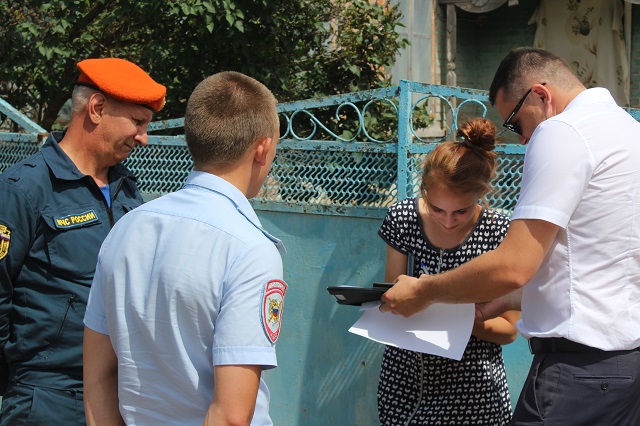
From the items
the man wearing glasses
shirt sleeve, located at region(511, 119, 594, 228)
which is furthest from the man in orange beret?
shirt sleeve, located at region(511, 119, 594, 228)

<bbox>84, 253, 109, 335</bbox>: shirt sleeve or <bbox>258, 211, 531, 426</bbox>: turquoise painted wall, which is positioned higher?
<bbox>84, 253, 109, 335</bbox>: shirt sleeve

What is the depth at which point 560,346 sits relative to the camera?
2283 mm

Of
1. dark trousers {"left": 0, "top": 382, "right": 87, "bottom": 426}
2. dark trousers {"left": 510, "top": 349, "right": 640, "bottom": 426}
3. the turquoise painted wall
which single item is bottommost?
the turquoise painted wall

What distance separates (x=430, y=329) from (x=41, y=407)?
1254 millimetres

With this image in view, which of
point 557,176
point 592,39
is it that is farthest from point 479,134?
point 592,39

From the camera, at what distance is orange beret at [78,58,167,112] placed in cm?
263

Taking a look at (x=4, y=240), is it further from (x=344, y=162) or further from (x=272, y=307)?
(x=344, y=162)

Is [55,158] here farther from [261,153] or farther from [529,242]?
[529,242]

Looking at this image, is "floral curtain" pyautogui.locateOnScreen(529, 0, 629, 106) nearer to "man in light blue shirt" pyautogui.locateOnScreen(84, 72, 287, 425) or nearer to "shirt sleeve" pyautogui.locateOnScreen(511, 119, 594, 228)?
"shirt sleeve" pyautogui.locateOnScreen(511, 119, 594, 228)

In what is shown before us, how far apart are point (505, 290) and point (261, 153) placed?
85 centimetres

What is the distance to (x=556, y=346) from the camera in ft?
7.51

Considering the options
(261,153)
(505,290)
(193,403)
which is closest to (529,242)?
(505,290)

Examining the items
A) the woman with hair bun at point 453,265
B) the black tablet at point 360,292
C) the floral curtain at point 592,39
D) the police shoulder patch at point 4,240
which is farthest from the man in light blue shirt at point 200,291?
the floral curtain at point 592,39

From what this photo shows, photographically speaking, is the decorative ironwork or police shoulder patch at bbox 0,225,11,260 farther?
the decorative ironwork
